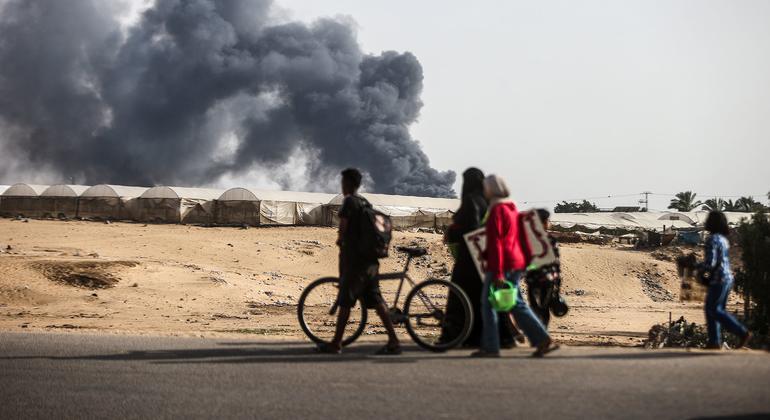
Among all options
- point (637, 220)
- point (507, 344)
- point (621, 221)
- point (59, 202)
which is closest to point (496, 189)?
point (507, 344)

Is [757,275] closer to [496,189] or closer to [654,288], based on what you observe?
[496,189]

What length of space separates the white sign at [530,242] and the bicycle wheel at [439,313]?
15.3 inches

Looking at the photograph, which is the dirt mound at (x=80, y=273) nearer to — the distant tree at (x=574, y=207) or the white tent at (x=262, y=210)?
the white tent at (x=262, y=210)

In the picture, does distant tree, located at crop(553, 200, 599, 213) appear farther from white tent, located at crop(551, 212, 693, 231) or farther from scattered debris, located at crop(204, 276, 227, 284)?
scattered debris, located at crop(204, 276, 227, 284)

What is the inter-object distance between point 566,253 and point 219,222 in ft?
81.9

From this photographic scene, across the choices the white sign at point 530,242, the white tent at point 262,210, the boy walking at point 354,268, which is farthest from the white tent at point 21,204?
the white sign at point 530,242

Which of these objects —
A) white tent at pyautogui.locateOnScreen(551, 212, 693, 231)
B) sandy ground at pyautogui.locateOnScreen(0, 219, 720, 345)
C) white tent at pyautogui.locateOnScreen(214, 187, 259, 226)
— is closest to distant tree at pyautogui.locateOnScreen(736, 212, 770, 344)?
sandy ground at pyautogui.locateOnScreen(0, 219, 720, 345)

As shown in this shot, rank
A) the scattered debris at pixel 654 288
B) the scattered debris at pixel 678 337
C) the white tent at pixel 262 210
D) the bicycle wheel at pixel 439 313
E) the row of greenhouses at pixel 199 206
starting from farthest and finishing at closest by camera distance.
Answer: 1. the row of greenhouses at pixel 199 206
2. the white tent at pixel 262 210
3. the scattered debris at pixel 654 288
4. the scattered debris at pixel 678 337
5. the bicycle wheel at pixel 439 313

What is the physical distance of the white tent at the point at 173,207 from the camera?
181 ft

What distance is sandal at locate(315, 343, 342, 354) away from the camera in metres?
8.16

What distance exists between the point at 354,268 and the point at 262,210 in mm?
47169

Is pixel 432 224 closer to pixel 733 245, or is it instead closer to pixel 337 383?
pixel 733 245

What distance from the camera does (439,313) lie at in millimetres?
8078

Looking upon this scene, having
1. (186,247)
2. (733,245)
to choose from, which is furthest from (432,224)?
(186,247)
